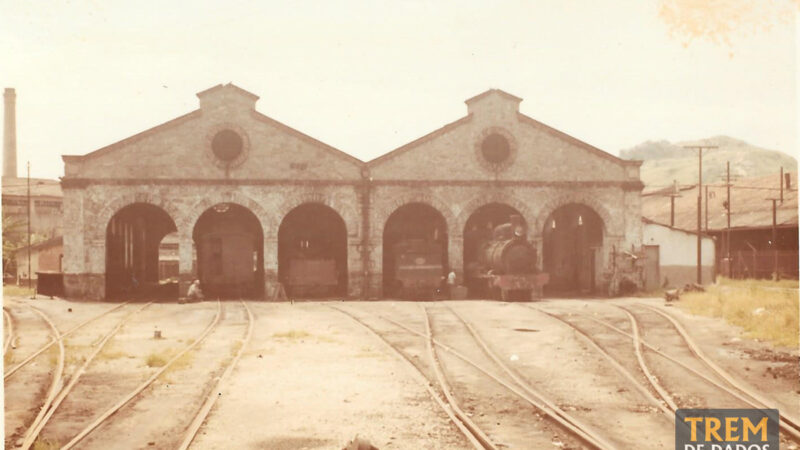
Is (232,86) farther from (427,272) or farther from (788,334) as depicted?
(788,334)

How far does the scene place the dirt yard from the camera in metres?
8.19

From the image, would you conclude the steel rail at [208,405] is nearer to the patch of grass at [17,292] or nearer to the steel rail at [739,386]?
the steel rail at [739,386]

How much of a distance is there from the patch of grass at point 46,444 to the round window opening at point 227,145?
1990 centimetres

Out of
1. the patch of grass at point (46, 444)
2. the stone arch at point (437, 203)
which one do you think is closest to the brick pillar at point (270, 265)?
the stone arch at point (437, 203)

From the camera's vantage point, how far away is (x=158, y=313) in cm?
2070

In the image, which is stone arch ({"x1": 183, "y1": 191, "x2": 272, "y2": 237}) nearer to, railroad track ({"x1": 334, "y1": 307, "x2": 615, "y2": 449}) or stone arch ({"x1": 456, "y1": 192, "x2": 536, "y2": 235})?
stone arch ({"x1": 456, "y1": 192, "x2": 536, "y2": 235})

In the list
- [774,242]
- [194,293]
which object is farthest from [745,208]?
[194,293]

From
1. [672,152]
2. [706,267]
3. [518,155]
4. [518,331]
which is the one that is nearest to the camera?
[518,331]

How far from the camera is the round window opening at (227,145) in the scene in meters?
27.1

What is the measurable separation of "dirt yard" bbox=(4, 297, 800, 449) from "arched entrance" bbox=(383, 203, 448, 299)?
7.30 m

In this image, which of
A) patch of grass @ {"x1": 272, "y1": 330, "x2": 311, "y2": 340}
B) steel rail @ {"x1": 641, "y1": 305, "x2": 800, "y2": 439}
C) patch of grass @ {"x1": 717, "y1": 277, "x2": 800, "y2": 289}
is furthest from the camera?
patch of grass @ {"x1": 717, "y1": 277, "x2": 800, "y2": 289}

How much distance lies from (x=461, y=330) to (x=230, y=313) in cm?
728

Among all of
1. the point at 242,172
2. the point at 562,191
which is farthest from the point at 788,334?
the point at 242,172

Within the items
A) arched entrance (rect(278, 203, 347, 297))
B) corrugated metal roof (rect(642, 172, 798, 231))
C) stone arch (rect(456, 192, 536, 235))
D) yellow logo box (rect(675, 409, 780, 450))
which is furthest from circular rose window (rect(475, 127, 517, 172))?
yellow logo box (rect(675, 409, 780, 450))
